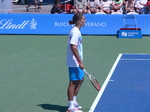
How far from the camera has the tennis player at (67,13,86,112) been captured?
9.21 m

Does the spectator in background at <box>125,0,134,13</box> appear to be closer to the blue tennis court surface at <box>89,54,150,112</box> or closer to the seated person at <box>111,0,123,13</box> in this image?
the seated person at <box>111,0,123,13</box>

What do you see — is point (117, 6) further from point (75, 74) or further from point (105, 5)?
point (75, 74)

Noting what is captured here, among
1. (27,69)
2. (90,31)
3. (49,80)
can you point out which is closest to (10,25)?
(90,31)

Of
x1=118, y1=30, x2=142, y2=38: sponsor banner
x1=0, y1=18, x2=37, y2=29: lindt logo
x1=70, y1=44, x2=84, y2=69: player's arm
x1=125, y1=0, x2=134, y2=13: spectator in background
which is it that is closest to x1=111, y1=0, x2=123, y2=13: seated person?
x1=125, y1=0, x2=134, y2=13: spectator in background

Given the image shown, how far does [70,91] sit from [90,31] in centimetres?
1209

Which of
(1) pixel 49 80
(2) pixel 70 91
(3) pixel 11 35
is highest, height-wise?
(2) pixel 70 91

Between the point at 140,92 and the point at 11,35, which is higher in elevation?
the point at 140,92

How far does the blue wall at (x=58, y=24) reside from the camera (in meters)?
21.2

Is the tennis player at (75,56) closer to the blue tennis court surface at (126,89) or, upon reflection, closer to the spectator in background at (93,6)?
the blue tennis court surface at (126,89)

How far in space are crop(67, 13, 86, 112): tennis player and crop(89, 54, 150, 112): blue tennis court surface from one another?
0.56 meters

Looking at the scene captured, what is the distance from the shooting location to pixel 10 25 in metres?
21.8

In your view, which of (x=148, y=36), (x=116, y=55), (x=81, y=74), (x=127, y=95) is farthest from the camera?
(x=148, y=36)

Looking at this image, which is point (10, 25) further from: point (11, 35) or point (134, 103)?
point (134, 103)

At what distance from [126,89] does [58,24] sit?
10.7 m
